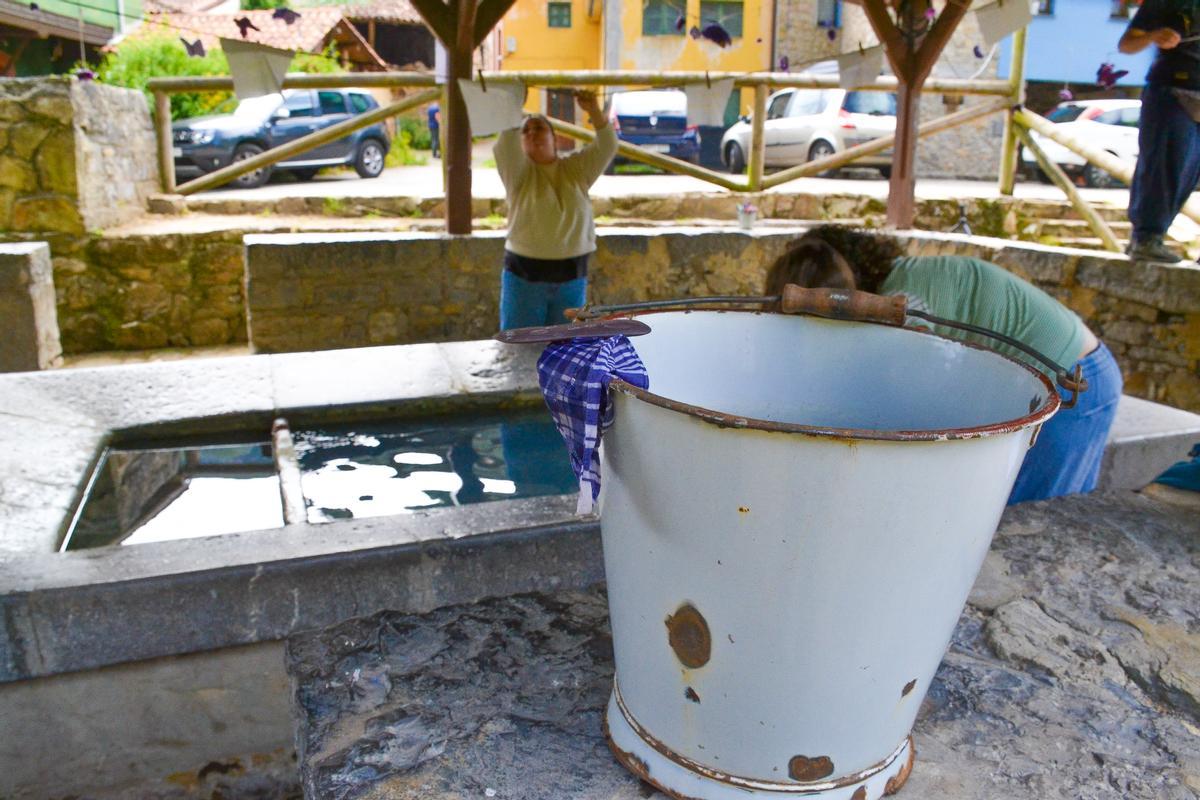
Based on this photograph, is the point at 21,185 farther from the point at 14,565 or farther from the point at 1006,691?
the point at 1006,691

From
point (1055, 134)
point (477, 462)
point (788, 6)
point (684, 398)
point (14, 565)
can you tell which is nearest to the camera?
point (684, 398)

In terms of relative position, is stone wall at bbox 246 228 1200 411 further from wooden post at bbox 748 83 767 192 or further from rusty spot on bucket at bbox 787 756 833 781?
rusty spot on bucket at bbox 787 756 833 781

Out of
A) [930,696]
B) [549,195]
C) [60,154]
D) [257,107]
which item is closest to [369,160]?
[257,107]

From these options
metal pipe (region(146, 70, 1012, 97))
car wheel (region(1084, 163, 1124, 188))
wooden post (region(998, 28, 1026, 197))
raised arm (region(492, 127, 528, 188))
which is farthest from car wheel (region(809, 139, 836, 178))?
raised arm (region(492, 127, 528, 188))

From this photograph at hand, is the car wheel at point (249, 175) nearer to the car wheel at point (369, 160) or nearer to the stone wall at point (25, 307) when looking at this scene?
the car wheel at point (369, 160)

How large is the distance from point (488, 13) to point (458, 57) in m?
0.31

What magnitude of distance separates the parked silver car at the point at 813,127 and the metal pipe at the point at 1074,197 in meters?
4.65

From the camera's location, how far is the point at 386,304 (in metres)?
5.91

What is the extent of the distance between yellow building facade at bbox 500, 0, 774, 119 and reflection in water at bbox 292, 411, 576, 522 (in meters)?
12.0

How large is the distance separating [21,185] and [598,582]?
20.3 feet

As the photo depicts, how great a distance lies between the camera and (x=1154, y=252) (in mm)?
5496

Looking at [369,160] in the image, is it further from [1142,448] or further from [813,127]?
[1142,448]

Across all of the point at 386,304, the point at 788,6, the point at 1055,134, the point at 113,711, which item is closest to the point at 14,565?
the point at 113,711

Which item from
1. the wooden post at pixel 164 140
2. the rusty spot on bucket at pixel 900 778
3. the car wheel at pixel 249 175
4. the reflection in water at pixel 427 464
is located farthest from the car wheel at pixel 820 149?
the rusty spot on bucket at pixel 900 778
